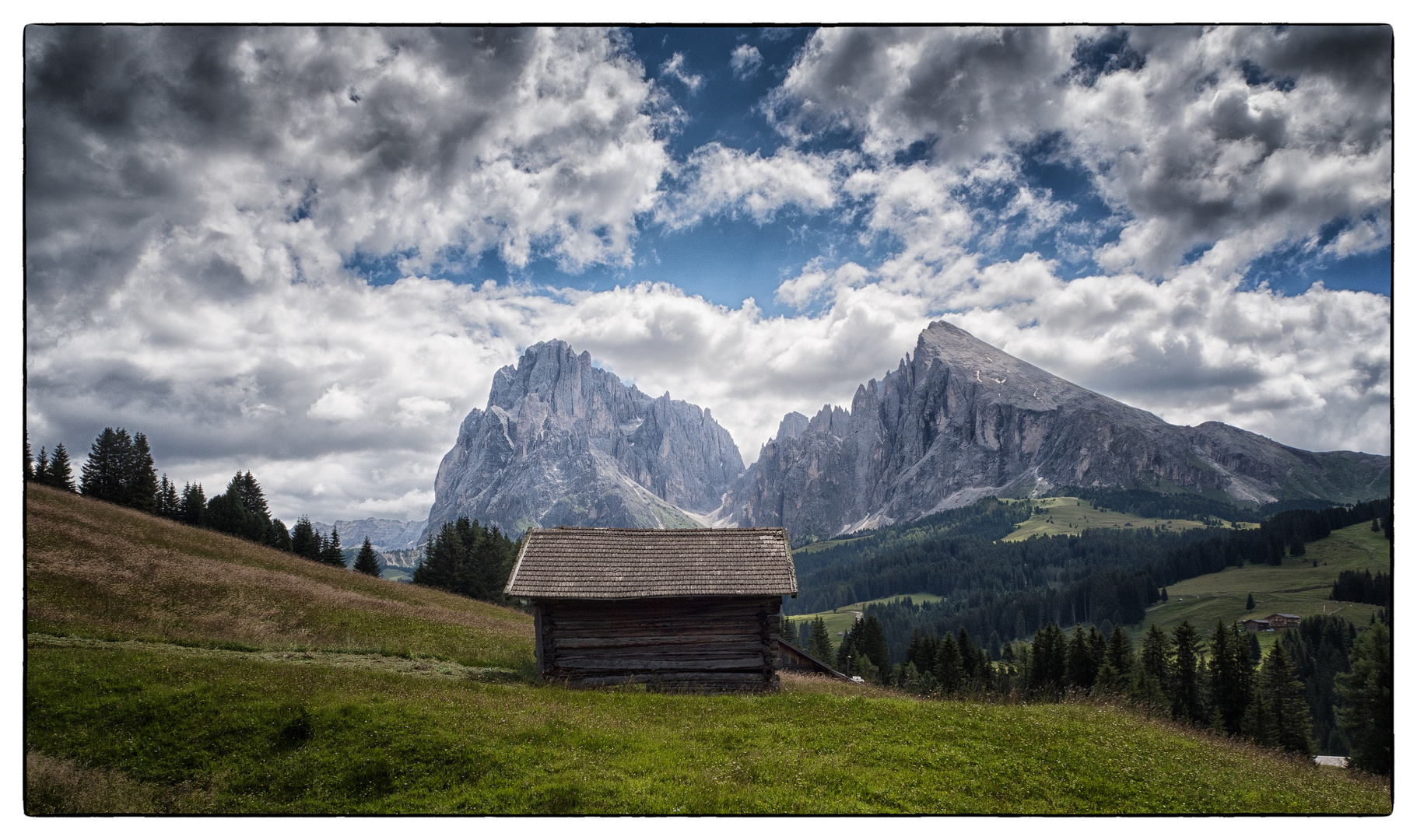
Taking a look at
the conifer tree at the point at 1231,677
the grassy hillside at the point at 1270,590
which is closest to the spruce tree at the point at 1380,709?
the conifer tree at the point at 1231,677

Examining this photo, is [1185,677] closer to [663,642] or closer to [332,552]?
Answer: [663,642]

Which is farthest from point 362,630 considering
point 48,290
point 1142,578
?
point 1142,578

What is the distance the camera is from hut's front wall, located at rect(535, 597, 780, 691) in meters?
19.9

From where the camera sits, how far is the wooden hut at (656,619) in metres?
19.9

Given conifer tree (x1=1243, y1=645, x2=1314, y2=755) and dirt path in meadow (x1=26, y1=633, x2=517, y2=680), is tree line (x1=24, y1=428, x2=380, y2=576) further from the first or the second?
conifer tree (x1=1243, y1=645, x2=1314, y2=755)

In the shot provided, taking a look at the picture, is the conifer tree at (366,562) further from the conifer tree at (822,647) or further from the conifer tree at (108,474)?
the conifer tree at (822,647)

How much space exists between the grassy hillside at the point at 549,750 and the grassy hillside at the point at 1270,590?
14727cm

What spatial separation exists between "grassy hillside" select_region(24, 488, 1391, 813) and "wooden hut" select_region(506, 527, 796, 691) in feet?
7.18

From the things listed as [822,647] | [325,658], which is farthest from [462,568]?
[325,658]

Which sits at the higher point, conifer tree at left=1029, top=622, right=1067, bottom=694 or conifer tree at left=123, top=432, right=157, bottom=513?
conifer tree at left=123, top=432, right=157, bottom=513

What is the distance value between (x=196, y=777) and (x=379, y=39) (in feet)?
46.6

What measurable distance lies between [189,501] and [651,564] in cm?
5894

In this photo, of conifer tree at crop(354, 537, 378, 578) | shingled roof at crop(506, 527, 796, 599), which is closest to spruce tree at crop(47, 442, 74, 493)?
conifer tree at crop(354, 537, 378, 578)

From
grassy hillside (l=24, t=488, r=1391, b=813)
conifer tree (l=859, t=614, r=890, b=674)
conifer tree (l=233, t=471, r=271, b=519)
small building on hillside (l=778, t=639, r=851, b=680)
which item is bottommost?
conifer tree (l=859, t=614, r=890, b=674)
